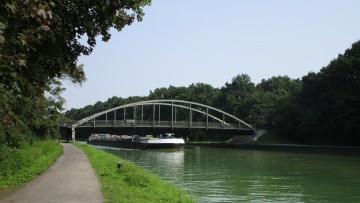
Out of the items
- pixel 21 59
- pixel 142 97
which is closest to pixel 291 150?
pixel 21 59

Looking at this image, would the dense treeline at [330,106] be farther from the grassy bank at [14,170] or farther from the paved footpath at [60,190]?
the paved footpath at [60,190]

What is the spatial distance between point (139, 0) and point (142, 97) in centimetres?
18697

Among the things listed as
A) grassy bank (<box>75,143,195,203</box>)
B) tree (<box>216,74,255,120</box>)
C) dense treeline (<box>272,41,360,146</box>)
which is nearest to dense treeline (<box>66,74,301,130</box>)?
tree (<box>216,74,255,120</box>)

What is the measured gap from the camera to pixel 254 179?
26.8 m

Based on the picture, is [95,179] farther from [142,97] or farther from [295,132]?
[142,97]

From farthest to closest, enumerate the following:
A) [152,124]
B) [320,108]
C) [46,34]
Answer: [152,124], [320,108], [46,34]

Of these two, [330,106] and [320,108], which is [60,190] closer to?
[330,106]

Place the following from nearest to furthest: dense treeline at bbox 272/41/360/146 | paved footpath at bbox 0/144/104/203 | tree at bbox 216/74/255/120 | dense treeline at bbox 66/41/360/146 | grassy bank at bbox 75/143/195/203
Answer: paved footpath at bbox 0/144/104/203, grassy bank at bbox 75/143/195/203, dense treeline at bbox 272/41/360/146, dense treeline at bbox 66/41/360/146, tree at bbox 216/74/255/120

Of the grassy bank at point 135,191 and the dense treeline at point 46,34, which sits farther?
the grassy bank at point 135,191

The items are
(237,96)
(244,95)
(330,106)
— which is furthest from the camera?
(237,96)

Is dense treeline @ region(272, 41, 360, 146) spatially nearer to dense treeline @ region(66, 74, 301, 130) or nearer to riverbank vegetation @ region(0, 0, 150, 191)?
dense treeline @ region(66, 74, 301, 130)

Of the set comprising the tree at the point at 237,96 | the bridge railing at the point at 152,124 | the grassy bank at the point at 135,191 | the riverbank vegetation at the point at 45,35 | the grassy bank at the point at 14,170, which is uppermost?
the tree at the point at 237,96

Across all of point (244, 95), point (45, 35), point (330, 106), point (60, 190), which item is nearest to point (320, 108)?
point (330, 106)

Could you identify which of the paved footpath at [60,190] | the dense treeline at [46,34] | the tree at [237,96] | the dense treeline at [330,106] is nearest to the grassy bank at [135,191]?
the paved footpath at [60,190]
